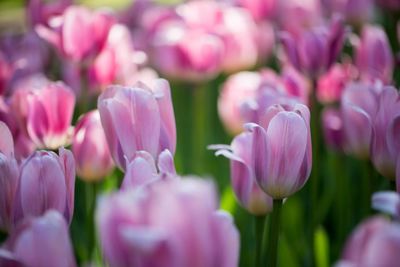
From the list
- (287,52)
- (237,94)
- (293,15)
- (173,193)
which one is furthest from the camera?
(293,15)

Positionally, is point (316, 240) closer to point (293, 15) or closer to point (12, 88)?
point (12, 88)

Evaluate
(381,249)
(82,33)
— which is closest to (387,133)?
(381,249)

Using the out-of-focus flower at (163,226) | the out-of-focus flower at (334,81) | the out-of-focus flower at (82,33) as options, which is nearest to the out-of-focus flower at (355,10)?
the out-of-focus flower at (334,81)

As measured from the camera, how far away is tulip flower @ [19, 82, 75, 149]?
1.18 m

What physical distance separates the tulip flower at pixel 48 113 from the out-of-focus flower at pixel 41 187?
33 cm

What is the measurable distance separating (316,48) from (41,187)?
73cm

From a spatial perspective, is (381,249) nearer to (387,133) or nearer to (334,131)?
(387,133)

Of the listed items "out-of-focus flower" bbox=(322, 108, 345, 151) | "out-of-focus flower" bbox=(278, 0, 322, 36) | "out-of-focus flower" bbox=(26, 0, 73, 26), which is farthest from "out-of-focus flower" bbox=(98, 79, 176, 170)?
"out-of-focus flower" bbox=(278, 0, 322, 36)

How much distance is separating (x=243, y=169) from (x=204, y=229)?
42 centimetres

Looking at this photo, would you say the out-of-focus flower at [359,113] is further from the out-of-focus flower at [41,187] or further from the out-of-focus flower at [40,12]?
the out-of-focus flower at [40,12]

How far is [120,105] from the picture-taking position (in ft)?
3.02

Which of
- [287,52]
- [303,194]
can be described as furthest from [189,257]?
[303,194]

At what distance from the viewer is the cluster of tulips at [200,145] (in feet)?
1.97

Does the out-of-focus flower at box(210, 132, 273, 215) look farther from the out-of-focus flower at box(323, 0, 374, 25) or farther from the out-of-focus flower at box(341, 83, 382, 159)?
the out-of-focus flower at box(323, 0, 374, 25)
